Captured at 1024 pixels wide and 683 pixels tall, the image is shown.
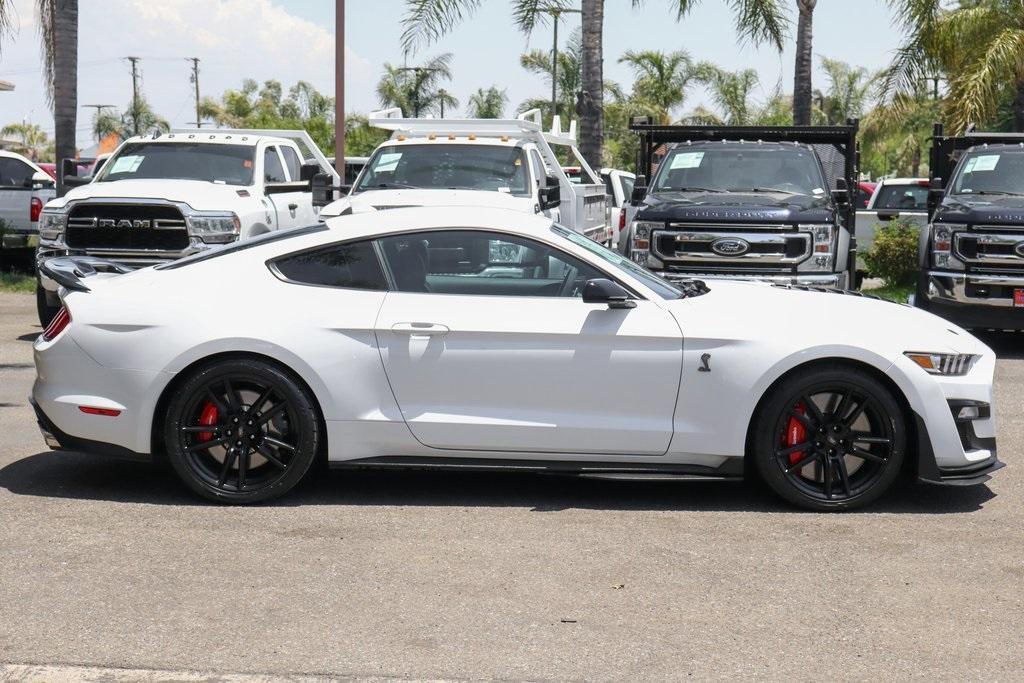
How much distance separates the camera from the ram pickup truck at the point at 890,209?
1826 centimetres

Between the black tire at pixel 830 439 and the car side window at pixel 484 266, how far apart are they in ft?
3.61

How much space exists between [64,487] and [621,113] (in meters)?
47.3

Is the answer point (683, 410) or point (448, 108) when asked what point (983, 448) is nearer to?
point (683, 410)

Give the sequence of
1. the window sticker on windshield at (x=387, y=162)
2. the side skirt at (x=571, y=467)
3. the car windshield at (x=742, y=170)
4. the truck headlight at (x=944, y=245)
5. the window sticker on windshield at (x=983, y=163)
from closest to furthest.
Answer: the side skirt at (x=571, y=467) → the truck headlight at (x=944, y=245) → the car windshield at (x=742, y=170) → the window sticker on windshield at (x=983, y=163) → the window sticker on windshield at (x=387, y=162)

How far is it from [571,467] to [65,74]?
56.6 ft

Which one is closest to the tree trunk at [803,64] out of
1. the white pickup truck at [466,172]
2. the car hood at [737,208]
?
the white pickup truck at [466,172]

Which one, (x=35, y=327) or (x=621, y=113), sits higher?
(x=621, y=113)

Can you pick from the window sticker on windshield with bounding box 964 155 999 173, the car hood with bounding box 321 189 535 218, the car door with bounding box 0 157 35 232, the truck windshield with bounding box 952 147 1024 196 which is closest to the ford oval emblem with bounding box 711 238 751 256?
the car hood with bounding box 321 189 535 218

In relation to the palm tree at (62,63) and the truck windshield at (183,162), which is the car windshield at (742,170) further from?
the palm tree at (62,63)

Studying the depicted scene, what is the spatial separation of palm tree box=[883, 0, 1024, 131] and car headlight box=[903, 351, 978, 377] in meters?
17.2

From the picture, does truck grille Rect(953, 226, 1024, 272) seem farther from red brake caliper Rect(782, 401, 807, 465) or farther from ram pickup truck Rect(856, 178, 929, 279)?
red brake caliper Rect(782, 401, 807, 465)

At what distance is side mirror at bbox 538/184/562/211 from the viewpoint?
1351cm

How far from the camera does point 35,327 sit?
14.3 metres

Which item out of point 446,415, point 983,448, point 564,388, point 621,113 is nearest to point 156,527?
point 446,415
